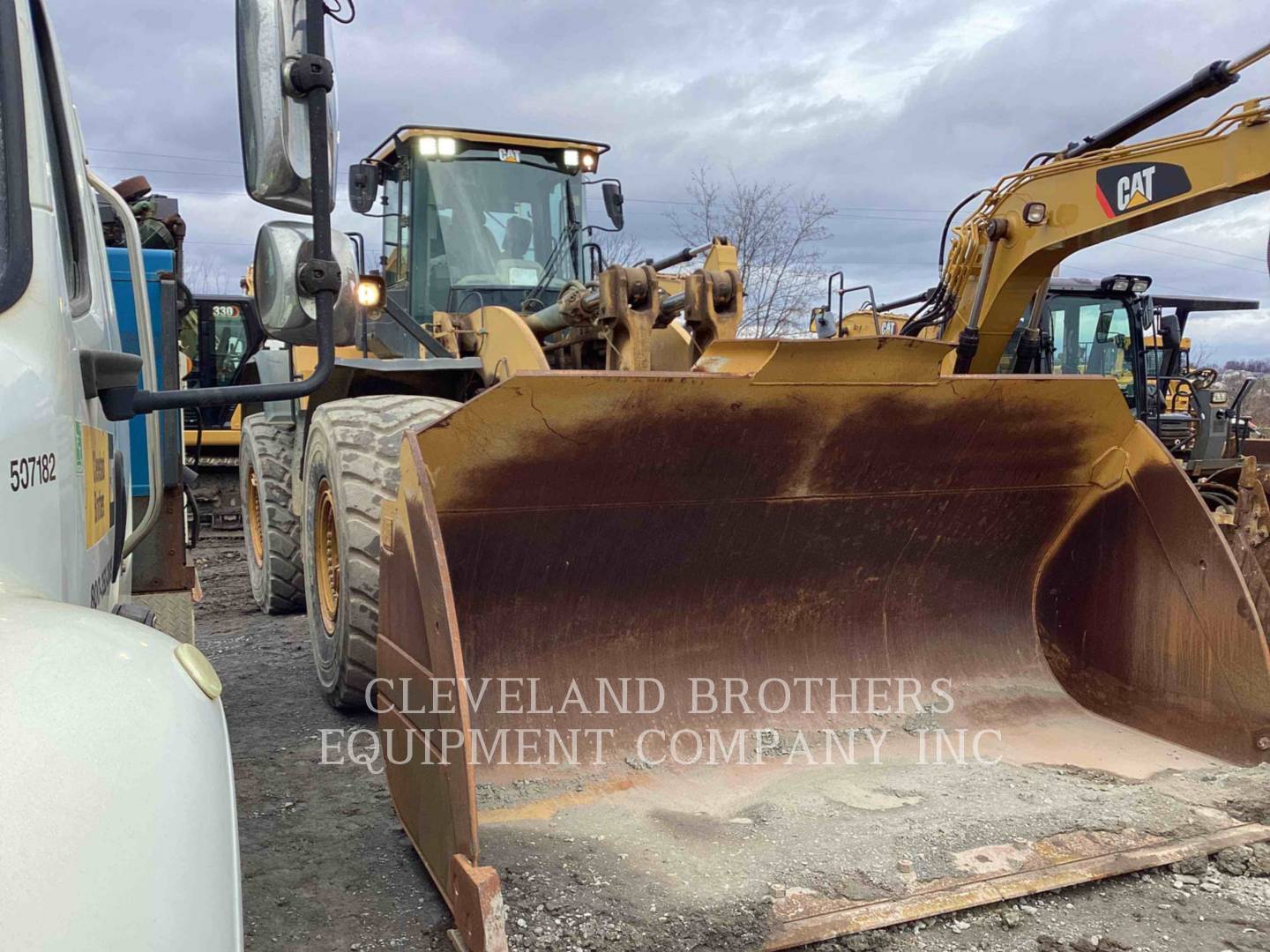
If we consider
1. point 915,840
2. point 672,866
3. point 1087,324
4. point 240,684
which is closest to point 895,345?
point 915,840

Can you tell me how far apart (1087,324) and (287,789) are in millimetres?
8751

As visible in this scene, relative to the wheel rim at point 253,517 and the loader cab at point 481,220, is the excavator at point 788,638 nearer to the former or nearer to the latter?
the loader cab at point 481,220

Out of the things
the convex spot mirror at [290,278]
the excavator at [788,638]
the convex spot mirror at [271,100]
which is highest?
the convex spot mirror at [271,100]

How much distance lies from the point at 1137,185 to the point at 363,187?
4.00 meters

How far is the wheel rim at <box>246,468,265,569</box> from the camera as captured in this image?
7.01 m

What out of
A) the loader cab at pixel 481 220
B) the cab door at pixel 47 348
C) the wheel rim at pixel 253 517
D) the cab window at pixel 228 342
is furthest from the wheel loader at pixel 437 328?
the cab window at pixel 228 342

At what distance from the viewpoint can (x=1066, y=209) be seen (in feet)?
18.0

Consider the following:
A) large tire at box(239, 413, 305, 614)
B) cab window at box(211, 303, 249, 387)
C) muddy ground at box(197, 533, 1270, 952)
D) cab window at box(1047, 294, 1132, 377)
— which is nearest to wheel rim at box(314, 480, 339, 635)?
muddy ground at box(197, 533, 1270, 952)

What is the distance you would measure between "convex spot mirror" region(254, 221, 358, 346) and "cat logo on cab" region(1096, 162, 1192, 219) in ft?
14.4

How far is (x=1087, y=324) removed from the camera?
9906mm

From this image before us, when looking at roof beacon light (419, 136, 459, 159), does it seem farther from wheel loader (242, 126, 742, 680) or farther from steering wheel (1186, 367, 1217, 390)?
steering wheel (1186, 367, 1217, 390)

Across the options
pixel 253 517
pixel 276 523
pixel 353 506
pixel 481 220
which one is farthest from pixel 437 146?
pixel 253 517

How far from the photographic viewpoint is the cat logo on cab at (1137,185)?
489cm

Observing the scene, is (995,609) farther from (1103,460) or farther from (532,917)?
(532,917)
